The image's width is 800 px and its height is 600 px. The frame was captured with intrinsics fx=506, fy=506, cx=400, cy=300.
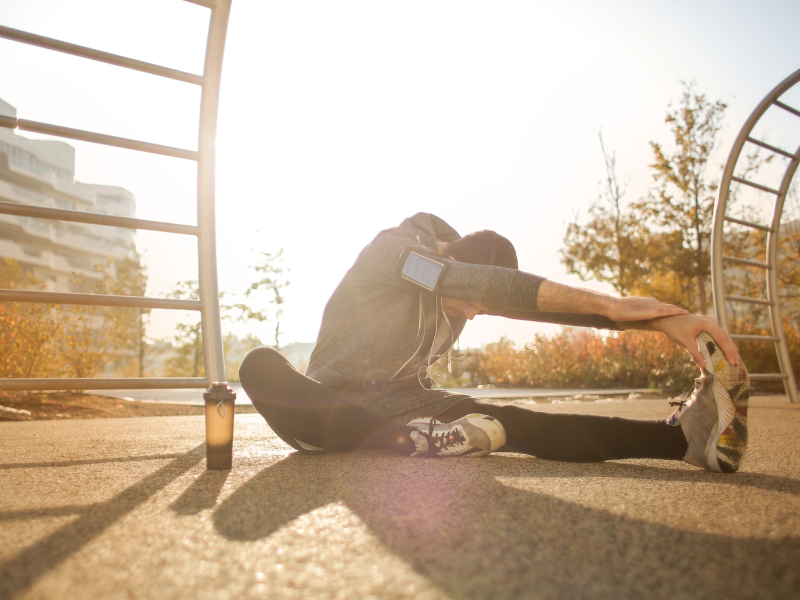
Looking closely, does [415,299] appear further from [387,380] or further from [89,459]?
[89,459]

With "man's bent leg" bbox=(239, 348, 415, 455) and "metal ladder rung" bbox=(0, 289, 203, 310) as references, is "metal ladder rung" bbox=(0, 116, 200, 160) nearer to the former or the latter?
"metal ladder rung" bbox=(0, 289, 203, 310)

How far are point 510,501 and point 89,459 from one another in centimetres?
137

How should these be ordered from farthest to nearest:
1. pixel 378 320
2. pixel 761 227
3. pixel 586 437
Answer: pixel 761 227 < pixel 378 320 < pixel 586 437

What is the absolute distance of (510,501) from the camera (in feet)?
3.24

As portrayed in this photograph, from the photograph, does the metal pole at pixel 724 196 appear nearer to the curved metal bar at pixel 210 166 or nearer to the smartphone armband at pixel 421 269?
the smartphone armband at pixel 421 269

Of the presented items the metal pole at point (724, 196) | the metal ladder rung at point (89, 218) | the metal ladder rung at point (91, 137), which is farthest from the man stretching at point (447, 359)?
the metal pole at point (724, 196)

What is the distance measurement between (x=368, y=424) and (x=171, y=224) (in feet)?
3.90

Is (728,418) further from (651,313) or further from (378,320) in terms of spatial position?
(378,320)

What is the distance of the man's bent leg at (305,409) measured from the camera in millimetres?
1602

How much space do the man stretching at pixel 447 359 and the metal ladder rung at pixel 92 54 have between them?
1121 mm

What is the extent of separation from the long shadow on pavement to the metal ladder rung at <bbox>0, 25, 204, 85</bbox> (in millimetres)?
1688

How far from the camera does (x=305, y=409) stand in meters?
1.61

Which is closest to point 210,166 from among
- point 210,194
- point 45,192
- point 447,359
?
point 210,194

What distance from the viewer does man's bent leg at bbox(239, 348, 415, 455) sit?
63.1 inches
